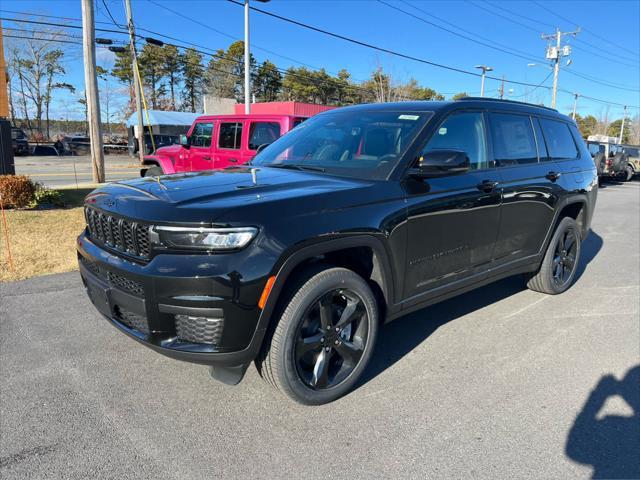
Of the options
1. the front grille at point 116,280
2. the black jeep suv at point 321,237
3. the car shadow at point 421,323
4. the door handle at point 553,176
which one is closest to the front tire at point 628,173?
the car shadow at point 421,323

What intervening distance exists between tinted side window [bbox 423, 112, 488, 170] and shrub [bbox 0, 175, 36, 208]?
8228 mm

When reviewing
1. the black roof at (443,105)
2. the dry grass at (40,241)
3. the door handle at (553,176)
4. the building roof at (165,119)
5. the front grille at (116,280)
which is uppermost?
the building roof at (165,119)

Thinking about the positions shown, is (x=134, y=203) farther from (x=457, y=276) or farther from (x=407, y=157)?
(x=457, y=276)

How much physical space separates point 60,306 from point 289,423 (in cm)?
289

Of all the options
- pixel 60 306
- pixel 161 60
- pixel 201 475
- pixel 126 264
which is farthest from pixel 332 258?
pixel 161 60

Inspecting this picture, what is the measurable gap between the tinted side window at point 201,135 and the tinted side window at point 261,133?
4.03ft

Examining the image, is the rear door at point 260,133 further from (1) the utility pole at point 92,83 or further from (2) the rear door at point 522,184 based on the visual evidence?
(1) the utility pole at point 92,83

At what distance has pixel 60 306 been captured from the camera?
4.36 m

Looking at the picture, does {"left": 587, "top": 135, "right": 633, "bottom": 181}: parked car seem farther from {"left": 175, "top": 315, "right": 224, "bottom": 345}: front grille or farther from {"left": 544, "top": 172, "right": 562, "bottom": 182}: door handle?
{"left": 175, "top": 315, "right": 224, "bottom": 345}: front grille

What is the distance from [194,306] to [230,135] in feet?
24.9

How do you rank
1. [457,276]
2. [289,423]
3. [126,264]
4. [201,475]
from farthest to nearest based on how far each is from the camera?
[457,276]
[289,423]
[126,264]
[201,475]

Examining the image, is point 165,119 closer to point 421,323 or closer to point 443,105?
point 421,323

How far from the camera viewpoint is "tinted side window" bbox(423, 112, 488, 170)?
3.36 meters

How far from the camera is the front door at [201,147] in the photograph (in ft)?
31.6
